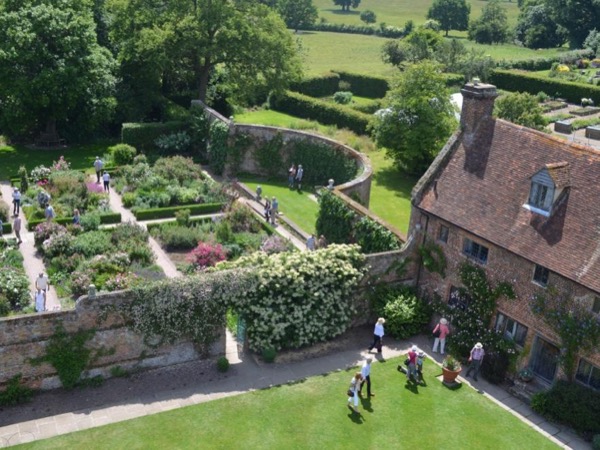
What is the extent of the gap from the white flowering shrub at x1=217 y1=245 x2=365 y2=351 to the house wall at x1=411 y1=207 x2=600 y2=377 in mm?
3413

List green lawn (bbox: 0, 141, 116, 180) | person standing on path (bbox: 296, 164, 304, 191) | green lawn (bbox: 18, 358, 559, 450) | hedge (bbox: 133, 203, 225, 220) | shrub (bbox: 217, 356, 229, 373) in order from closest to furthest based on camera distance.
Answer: green lawn (bbox: 18, 358, 559, 450) < shrub (bbox: 217, 356, 229, 373) < hedge (bbox: 133, 203, 225, 220) < person standing on path (bbox: 296, 164, 304, 191) < green lawn (bbox: 0, 141, 116, 180)

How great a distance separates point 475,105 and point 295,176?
17.8 meters

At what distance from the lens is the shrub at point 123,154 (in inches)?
1735

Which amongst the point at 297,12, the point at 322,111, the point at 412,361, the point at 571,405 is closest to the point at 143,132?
the point at 322,111

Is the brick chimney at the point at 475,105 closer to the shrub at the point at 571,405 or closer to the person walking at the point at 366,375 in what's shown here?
the shrub at the point at 571,405

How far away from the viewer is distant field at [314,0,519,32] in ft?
513

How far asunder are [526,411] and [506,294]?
4020 mm

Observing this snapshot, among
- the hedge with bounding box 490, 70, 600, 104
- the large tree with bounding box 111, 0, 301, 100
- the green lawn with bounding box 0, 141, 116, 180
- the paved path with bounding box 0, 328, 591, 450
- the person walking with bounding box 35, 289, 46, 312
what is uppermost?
the large tree with bounding box 111, 0, 301, 100

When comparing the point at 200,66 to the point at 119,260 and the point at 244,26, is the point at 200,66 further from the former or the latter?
the point at 119,260

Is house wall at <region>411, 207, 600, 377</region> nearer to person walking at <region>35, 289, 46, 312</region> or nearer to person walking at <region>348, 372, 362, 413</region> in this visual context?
person walking at <region>348, 372, 362, 413</region>

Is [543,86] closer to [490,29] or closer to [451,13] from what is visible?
[490,29]

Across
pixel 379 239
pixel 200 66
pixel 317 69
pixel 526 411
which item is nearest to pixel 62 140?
pixel 200 66

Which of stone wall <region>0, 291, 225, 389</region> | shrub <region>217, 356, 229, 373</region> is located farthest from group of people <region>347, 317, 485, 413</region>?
stone wall <region>0, 291, 225, 389</region>

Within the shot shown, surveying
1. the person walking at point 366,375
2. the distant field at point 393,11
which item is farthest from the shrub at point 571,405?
the distant field at point 393,11
